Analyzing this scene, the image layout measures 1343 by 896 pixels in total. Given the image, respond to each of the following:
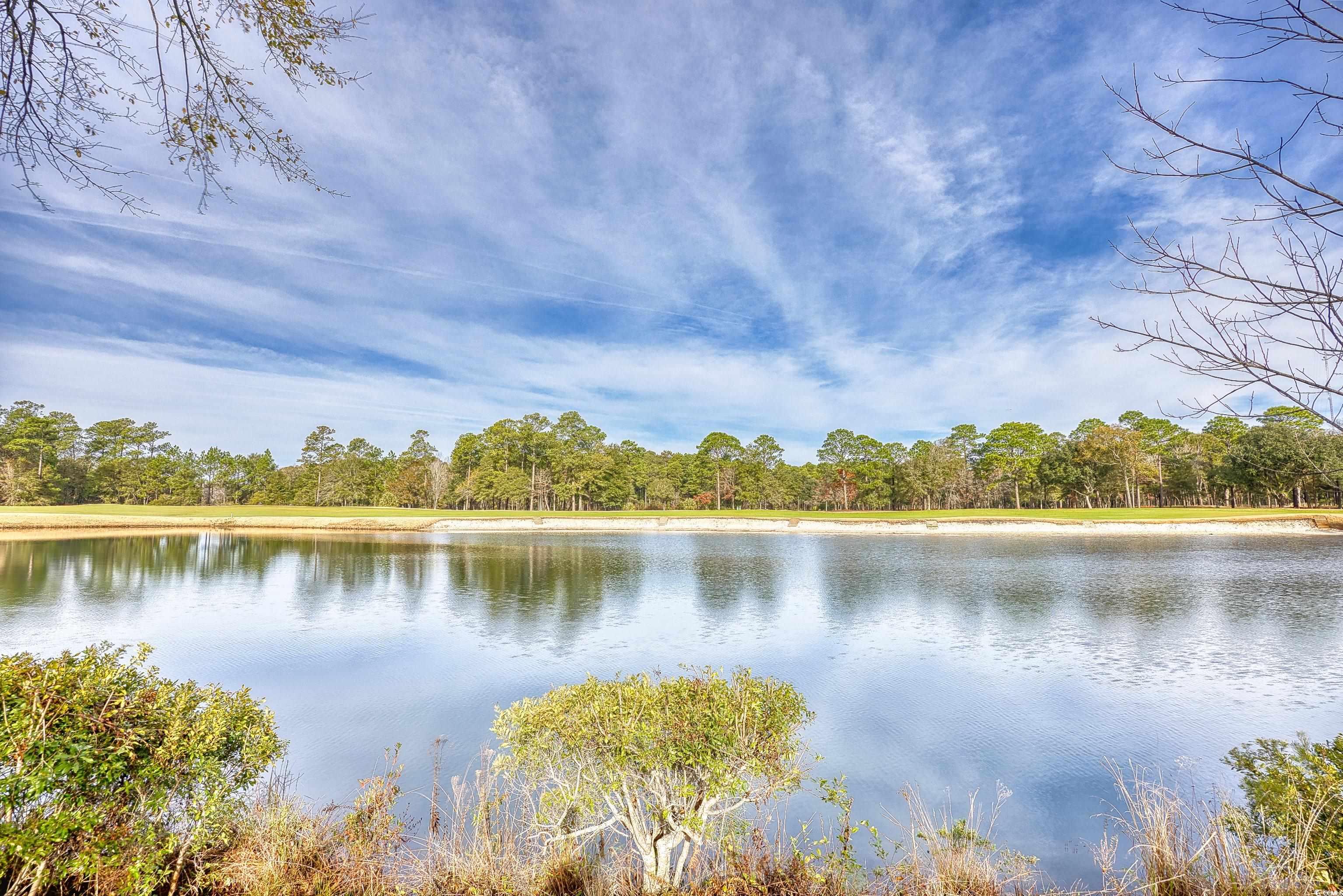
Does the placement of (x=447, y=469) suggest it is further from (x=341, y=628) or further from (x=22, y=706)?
(x=22, y=706)

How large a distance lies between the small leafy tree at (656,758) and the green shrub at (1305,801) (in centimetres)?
352

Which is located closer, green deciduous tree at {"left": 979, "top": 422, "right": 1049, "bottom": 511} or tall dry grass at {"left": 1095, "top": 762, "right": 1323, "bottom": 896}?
tall dry grass at {"left": 1095, "top": 762, "right": 1323, "bottom": 896}

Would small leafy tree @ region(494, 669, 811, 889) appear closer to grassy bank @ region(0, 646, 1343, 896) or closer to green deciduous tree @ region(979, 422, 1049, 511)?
grassy bank @ region(0, 646, 1343, 896)

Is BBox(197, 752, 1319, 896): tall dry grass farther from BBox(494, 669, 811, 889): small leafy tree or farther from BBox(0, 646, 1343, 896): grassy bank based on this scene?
BBox(494, 669, 811, 889): small leafy tree

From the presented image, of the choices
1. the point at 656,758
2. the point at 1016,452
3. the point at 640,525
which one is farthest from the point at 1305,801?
the point at 1016,452

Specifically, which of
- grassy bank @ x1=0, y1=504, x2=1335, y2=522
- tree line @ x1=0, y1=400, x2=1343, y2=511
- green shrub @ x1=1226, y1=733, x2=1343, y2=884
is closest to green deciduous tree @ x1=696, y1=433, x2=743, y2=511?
tree line @ x1=0, y1=400, x2=1343, y2=511

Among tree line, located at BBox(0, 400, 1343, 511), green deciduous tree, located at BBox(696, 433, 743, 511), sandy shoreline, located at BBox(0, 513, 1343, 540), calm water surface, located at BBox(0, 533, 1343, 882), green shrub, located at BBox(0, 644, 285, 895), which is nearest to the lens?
green shrub, located at BBox(0, 644, 285, 895)

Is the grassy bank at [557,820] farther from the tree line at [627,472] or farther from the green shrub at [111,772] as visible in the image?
the tree line at [627,472]

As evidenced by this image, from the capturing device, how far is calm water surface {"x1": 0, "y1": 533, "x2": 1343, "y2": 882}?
7305mm

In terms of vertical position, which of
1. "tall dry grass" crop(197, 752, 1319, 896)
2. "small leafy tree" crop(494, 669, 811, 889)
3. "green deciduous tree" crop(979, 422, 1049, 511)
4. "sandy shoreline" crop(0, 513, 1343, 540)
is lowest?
"sandy shoreline" crop(0, 513, 1343, 540)

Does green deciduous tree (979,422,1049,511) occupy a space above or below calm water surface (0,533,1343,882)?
above

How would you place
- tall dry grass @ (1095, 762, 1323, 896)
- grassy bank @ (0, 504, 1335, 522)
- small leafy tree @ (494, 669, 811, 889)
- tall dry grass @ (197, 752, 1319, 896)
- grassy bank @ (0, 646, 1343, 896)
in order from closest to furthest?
grassy bank @ (0, 646, 1343, 896)
tall dry grass @ (1095, 762, 1323, 896)
tall dry grass @ (197, 752, 1319, 896)
small leafy tree @ (494, 669, 811, 889)
grassy bank @ (0, 504, 1335, 522)

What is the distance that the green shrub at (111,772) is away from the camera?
300 centimetres

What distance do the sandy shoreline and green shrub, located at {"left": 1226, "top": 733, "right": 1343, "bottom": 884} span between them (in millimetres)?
42903
